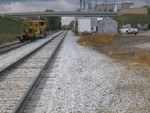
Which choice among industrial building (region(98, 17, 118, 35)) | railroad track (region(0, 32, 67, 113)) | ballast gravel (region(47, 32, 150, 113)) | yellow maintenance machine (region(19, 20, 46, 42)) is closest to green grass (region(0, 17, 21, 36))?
yellow maintenance machine (region(19, 20, 46, 42))

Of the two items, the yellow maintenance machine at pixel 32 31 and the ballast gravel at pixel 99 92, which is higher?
the yellow maintenance machine at pixel 32 31

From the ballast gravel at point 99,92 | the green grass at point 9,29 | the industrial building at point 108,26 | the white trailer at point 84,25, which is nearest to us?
the ballast gravel at point 99,92

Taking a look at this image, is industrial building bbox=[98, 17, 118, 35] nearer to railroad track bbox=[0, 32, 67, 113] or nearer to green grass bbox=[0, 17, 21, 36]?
green grass bbox=[0, 17, 21, 36]

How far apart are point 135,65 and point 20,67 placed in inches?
223

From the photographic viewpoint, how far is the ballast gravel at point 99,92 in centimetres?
533

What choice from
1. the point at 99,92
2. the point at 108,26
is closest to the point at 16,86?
the point at 99,92

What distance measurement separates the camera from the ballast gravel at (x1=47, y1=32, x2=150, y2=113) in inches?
210

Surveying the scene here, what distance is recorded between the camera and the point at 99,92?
6547 mm

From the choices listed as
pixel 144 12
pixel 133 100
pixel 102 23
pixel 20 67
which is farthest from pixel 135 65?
pixel 144 12

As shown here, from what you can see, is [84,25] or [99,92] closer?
[99,92]

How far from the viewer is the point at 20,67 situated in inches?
416

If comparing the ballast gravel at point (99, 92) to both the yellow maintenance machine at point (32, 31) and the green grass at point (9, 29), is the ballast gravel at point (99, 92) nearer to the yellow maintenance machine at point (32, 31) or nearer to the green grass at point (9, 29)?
the yellow maintenance machine at point (32, 31)

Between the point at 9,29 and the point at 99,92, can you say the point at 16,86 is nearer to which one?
the point at 99,92

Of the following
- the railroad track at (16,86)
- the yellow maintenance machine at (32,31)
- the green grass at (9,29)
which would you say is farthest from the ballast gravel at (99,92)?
the green grass at (9,29)
